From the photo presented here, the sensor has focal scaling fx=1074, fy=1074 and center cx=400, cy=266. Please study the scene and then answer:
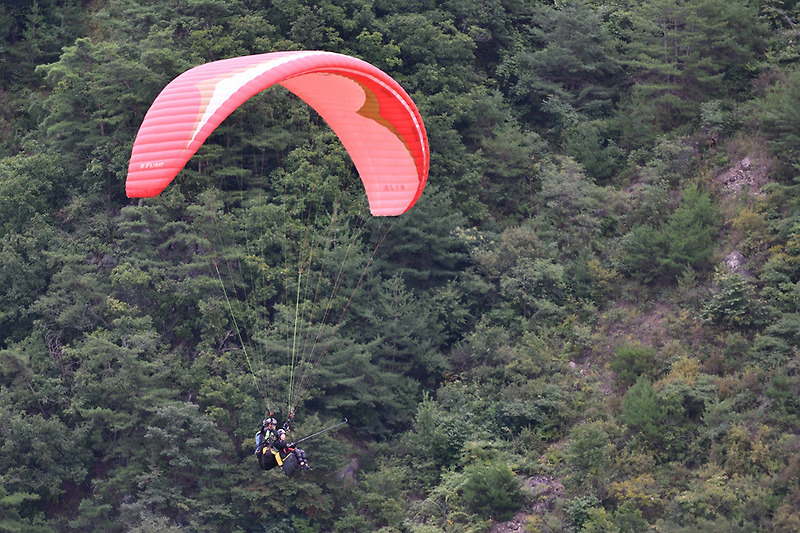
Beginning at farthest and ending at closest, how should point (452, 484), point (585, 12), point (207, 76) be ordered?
point (585, 12), point (452, 484), point (207, 76)

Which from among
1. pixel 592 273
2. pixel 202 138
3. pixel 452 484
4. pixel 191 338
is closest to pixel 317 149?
pixel 191 338

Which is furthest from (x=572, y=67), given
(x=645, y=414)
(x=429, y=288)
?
(x=645, y=414)

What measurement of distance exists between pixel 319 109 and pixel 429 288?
6.57 meters

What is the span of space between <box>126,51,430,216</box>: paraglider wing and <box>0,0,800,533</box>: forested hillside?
3250 millimetres

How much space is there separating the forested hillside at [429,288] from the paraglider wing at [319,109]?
10.7ft

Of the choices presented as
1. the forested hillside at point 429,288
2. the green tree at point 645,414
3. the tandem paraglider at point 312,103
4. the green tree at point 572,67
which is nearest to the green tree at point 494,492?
the forested hillside at point 429,288

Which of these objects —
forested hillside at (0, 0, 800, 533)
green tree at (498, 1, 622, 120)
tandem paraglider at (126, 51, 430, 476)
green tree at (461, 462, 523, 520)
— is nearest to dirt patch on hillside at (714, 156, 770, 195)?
forested hillside at (0, 0, 800, 533)

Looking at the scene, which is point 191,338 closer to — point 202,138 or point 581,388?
point 581,388

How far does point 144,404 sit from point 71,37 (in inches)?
425

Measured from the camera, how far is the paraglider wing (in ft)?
40.1

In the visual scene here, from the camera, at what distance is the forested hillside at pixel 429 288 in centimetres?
1759

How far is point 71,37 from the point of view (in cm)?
2541

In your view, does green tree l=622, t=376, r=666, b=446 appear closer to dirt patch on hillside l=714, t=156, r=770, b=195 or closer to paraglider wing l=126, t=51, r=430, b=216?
dirt patch on hillside l=714, t=156, r=770, b=195

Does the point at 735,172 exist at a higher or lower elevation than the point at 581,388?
higher
